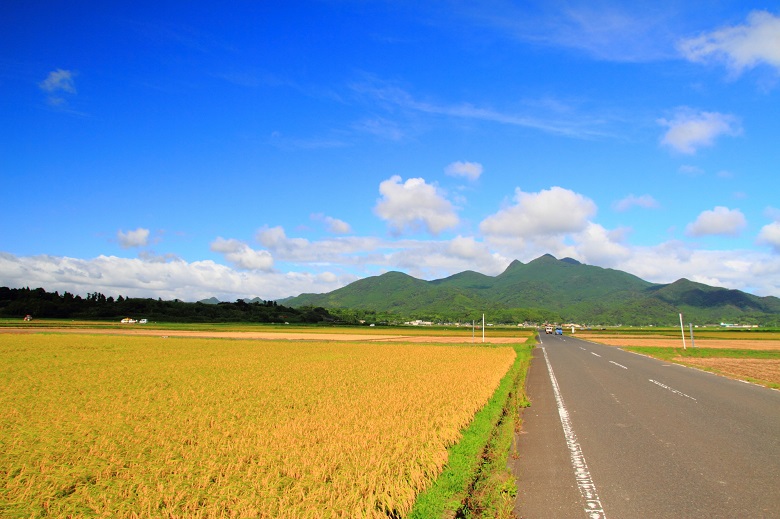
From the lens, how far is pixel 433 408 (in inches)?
438

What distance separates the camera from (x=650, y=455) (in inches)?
297

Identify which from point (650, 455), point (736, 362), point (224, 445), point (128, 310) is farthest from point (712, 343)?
point (128, 310)

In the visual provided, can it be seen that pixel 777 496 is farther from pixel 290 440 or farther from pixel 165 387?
pixel 165 387

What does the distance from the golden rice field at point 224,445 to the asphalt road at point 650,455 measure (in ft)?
5.43

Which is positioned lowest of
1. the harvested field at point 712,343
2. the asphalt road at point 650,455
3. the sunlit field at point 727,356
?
the harvested field at point 712,343

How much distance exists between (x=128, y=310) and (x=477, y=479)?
152m

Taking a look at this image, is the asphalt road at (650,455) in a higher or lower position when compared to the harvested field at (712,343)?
higher

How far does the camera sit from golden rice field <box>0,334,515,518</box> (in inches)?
211

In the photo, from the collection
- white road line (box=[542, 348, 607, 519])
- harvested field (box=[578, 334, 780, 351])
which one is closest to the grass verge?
white road line (box=[542, 348, 607, 519])

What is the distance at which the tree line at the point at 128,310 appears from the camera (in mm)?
117375

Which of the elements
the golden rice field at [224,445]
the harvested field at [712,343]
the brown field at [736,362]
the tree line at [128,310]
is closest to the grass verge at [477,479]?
the golden rice field at [224,445]

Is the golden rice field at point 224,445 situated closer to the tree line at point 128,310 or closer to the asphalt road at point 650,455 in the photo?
the asphalt road at point 650,455

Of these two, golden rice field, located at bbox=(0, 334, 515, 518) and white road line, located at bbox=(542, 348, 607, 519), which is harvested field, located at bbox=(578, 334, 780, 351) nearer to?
white road line, located at bbox=(542, 348, 607, 519)

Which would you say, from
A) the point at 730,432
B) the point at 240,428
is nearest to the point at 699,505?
the point at 730,432
